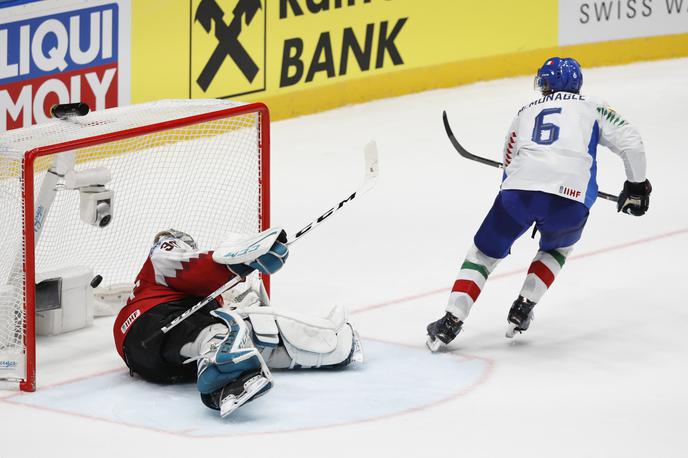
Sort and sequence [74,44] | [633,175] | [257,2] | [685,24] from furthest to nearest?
[685,24] → [257,2] → [74,44] → [633,175]

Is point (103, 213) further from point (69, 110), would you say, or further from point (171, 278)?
point (171, 278)

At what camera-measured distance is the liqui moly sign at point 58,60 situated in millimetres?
7910

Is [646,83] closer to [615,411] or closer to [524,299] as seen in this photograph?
[524,299]

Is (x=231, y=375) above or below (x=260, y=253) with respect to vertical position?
below

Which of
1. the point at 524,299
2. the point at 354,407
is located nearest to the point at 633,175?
the point at 524,299

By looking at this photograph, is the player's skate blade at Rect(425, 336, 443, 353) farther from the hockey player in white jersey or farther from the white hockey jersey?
the white hockey jersey

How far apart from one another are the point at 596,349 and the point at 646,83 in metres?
4.85

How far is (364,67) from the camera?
30.5 feet

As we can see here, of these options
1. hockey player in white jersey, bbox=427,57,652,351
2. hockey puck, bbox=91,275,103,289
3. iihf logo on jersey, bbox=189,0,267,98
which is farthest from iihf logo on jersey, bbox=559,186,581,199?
iihf logo on jersey, bbox=189,0,267,98

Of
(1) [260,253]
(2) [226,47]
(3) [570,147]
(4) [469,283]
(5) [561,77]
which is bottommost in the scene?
(4) [469,283]

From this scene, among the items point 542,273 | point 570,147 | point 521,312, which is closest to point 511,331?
point 521,312

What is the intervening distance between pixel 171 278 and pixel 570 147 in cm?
147

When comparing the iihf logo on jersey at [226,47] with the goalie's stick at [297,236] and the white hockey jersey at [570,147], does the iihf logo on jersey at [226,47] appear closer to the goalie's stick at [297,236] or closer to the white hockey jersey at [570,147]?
the white hockey jersey at [570,147]

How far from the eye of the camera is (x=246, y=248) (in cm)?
408
